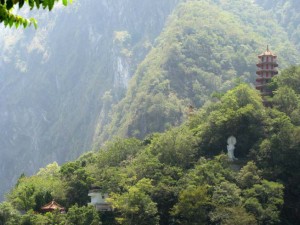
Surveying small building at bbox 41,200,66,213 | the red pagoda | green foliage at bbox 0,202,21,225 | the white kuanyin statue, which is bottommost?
green foliage at bbox 0,202,21,225

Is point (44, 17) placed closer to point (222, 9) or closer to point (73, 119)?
point (73, 119)

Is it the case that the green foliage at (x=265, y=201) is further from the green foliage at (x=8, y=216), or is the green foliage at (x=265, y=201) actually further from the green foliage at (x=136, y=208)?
the green foliage at (x=8, y=216)

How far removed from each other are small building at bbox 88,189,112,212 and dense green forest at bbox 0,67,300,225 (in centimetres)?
74

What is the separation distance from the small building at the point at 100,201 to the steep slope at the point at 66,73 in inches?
3360

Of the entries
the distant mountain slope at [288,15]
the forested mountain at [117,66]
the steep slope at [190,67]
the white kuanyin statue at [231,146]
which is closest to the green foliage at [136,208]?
the white kuanyin statue at [231,146]

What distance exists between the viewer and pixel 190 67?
102250mm

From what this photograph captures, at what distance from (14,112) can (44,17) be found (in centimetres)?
3510

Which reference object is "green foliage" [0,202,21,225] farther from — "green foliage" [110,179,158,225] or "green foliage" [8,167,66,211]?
"green foliage" [110,179,158,225]

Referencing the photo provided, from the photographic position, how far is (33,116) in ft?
484

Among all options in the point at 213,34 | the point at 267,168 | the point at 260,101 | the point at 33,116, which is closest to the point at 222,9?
the point at 213,34

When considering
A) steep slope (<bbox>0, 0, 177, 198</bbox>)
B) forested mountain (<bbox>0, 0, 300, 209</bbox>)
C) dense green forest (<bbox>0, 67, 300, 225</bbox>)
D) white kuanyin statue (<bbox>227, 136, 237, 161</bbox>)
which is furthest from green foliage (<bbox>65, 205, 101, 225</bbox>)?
steep slope (<bbox>0, 0, 177, 198</bbox>)

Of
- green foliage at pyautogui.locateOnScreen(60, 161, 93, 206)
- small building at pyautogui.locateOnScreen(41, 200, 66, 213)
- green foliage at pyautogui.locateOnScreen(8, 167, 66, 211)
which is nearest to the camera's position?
small building at pyautogui.locateOnScreen(41, 200, 66, 213)

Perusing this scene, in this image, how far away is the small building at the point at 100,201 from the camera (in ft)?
149

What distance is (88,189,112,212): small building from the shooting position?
149ft
